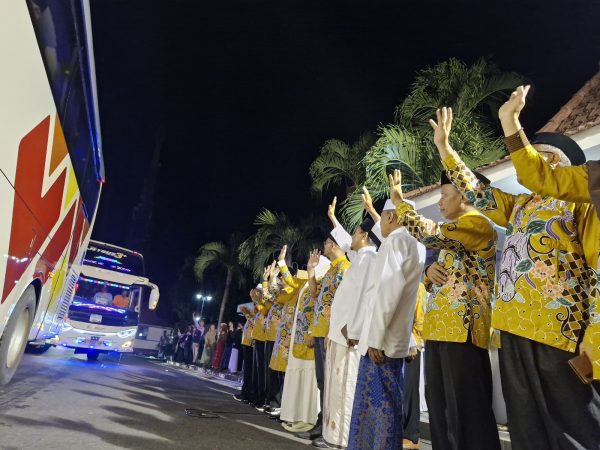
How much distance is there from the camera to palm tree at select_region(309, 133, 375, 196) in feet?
43.0

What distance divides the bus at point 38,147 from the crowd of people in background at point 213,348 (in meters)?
11.7

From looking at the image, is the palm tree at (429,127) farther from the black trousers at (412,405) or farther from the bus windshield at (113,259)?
the bus windshield at (113,259)

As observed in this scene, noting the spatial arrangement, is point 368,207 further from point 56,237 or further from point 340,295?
point 56,237

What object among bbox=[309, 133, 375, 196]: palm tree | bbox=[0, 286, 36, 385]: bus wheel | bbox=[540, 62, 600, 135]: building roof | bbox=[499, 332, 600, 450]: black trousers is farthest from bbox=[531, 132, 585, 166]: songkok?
bbox=[309, 133, 375, 196]: palm tree

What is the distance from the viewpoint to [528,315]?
6.61ft

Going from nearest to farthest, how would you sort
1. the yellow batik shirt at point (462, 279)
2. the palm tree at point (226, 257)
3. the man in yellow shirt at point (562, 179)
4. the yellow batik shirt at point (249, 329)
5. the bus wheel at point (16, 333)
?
the man in yellow shirt at point (562, 179) → the yellow batik shirt at point (462, 279) → the bus wheel at point (16, 333) → the yellow batik shirt at point (249, 329) → the palm tree at point (226, 257)

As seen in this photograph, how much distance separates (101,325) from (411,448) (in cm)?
1126

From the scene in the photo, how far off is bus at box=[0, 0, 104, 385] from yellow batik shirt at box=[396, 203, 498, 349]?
280 cm

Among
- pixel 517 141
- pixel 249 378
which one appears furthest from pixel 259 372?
pixel 517 141

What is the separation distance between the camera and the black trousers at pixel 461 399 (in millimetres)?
2420

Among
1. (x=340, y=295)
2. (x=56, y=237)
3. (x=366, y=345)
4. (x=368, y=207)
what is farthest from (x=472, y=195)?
(x=56, y=237)

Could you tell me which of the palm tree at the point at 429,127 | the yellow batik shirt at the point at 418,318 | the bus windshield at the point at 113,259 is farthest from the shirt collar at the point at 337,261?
the bus windshield at the point at 113,259

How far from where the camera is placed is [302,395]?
5.46 metres

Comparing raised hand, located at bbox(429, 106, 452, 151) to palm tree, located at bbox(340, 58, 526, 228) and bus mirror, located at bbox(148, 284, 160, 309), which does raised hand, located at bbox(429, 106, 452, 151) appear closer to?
palm tree, located at bbox(340, 58, 526, 228)
